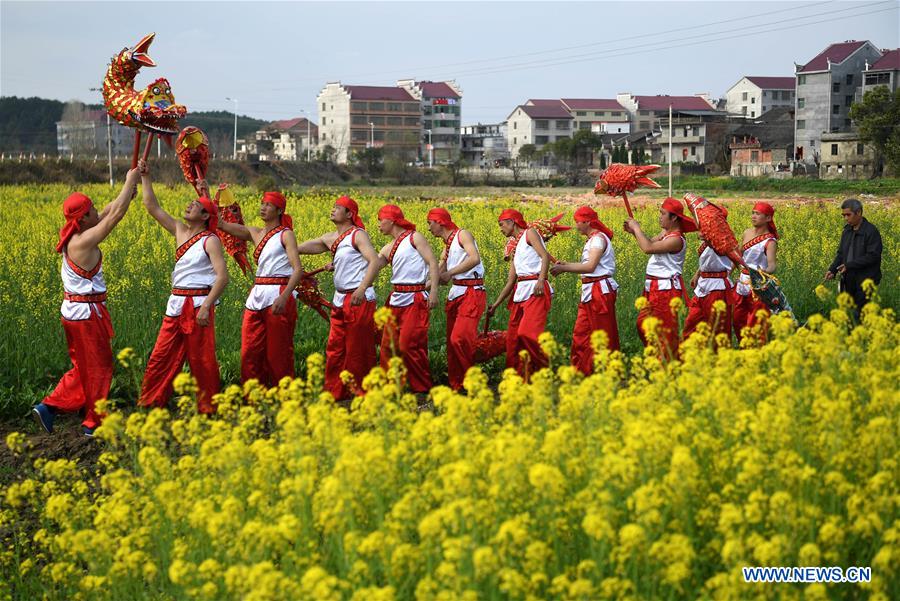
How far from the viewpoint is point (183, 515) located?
505cm

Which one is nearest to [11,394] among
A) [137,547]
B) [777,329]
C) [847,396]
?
[137,547]

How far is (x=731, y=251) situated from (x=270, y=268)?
4.60 meters

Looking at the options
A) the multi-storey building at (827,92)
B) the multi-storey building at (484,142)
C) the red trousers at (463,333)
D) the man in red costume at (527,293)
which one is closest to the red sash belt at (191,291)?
the red trousers at (463,333)

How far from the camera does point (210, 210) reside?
30.1 feet

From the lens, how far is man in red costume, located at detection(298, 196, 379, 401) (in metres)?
A: 9.98

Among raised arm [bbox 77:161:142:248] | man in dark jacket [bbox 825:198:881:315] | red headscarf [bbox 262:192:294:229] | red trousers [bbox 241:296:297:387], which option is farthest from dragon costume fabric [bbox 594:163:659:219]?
raised arm [bbox 77:161:142:248]

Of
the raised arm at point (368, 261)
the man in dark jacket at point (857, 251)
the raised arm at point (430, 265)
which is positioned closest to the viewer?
the raised arm at point (368, 261)

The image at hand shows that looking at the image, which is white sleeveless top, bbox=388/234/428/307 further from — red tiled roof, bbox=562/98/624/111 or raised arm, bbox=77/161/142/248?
red tiled roof, bbox=562/98/624/111

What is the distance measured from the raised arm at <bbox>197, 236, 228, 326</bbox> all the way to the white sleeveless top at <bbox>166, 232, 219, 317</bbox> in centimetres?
5

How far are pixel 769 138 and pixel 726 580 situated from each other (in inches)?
2779

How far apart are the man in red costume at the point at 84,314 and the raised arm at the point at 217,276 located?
79 centimetres

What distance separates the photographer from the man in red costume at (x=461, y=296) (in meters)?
10.3

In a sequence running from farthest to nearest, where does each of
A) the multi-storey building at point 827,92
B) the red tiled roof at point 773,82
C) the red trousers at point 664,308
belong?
1. the red tiled roof at point 773,82
2. the multi-storey building at point 827,92
3. the red trousers at point 664,308

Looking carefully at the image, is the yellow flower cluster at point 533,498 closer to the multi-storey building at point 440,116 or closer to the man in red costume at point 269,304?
the man in red costume at point 269,304
